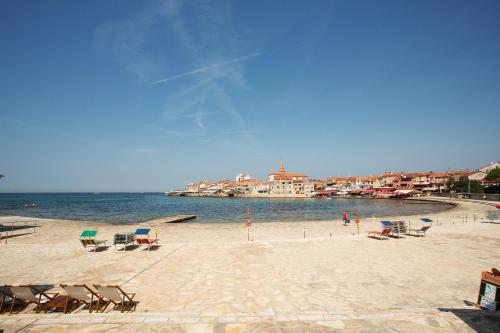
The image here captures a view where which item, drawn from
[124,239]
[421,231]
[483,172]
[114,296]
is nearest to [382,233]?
[421,231]

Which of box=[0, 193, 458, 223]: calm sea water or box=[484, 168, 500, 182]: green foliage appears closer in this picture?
box=[0, 193, 458, 223]: calm sea water

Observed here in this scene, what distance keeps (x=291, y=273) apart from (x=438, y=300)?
4227 mm

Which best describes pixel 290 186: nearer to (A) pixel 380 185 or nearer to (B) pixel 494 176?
(A) pixel 380 185

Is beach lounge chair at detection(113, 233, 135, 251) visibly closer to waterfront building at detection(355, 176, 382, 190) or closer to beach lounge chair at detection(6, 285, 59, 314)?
beach lounge chair at detection(6, 285, 59, 314)

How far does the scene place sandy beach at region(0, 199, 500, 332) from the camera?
20.4ft

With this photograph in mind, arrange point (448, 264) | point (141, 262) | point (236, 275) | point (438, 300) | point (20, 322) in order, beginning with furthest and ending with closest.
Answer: point (141, 262) → point (448, 264) → point (236, 275) → point (438, 300) → point (20, 322)

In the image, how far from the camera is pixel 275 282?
9055mm

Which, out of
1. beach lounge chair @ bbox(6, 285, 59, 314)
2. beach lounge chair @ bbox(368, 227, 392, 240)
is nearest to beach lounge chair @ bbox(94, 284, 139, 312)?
beach lounge chair @ bbox(6, 285, 59, 314)

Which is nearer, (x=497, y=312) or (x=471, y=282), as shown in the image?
(x=497, y=312)

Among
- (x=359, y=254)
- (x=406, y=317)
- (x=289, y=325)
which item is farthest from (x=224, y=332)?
(x=359, y=254)

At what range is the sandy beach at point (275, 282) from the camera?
6.20 meters

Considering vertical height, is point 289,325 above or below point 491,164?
below

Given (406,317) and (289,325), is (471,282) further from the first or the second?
(289,325)

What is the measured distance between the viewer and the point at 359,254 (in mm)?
12797
